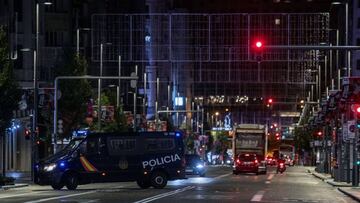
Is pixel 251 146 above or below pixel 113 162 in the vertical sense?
below

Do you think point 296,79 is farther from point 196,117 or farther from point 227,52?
point 196,117

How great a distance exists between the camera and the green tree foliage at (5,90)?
43312 millimetres

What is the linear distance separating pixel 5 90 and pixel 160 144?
27.9 ft

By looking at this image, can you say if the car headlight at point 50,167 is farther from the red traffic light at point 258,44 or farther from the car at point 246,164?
the car at point 246,164

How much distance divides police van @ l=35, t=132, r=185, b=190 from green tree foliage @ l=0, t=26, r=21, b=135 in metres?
4.12

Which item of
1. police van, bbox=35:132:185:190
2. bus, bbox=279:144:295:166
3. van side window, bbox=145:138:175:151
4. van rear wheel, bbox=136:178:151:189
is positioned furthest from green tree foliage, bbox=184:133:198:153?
police van, bbox=35:132:185:190

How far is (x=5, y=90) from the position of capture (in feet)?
143

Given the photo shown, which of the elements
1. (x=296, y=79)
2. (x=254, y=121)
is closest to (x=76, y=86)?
(x=296, y=79)

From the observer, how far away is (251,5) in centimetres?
15062

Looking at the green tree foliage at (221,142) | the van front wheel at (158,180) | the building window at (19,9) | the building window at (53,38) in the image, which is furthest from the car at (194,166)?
the green tree foliage at (221,142)

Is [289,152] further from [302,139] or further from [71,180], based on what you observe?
[71,180]

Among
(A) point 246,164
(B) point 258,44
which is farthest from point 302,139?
(B) point 258,44

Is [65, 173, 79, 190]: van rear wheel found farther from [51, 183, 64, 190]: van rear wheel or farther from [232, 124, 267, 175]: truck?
[232, 124, 267, 175]: truck

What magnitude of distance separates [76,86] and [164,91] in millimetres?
76252
